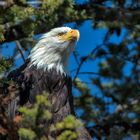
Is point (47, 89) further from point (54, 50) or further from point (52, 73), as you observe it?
point (54, 50)

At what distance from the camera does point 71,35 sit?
226 inches

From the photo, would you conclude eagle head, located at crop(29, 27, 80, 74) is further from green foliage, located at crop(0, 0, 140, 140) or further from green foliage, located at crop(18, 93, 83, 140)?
green foliage, located at crop(18, 93, 83, 140)

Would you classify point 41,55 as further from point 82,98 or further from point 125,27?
point 125,27

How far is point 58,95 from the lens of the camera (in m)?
5.48

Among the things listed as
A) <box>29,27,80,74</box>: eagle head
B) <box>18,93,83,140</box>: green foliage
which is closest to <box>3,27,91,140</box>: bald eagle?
<box>29,27,80,74</box>: eagle head

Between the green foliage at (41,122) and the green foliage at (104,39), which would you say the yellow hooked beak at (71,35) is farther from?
the green foliage at (41,122)

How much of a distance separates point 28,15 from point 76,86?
6.62ft

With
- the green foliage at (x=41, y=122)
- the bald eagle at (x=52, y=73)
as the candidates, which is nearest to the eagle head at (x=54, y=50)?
the bald eagle at (x=52, y=73)

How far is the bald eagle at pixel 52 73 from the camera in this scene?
5.26m

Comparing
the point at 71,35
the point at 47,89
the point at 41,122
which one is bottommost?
the point at 47,89

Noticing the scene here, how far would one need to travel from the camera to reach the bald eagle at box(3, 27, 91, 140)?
207 inches

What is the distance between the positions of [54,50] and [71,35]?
1.06 ft

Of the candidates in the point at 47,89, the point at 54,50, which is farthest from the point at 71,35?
the point at 47,89

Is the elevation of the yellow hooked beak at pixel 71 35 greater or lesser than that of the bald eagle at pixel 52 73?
greater
